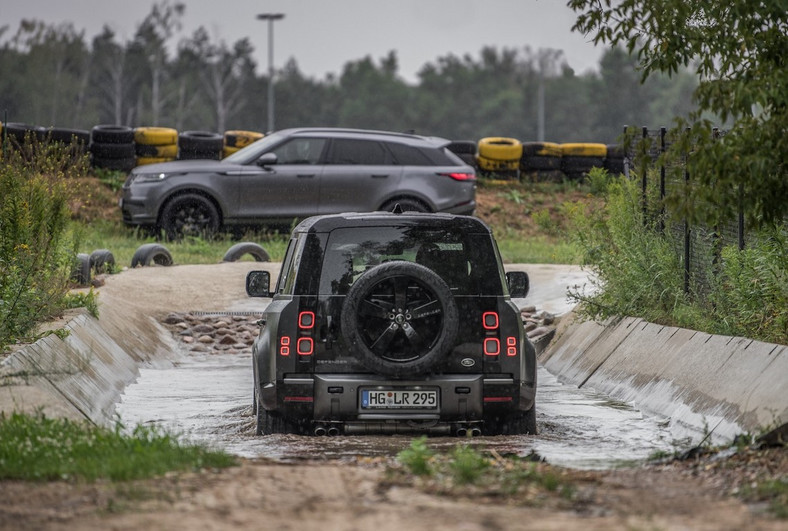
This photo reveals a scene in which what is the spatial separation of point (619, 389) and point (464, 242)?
3.73 meters

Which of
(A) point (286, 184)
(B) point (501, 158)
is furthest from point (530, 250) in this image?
(B) point (501, 158)

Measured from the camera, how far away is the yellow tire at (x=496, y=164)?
3438cm

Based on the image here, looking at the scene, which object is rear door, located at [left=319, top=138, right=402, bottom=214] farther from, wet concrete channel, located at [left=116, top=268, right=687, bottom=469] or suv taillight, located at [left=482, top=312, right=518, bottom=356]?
suv taillight, located at [left=482, top=312, right=518, bottom=356]

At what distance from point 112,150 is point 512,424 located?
74.1ft

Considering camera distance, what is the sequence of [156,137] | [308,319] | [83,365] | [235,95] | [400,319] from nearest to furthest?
1. [400,319]
2. [308,319]
3. [83,365]
4. [156,137]
5. [235,95]

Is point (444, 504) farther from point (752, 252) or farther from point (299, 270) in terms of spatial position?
point (752, 252)

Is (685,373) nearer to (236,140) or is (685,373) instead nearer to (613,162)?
(236,140)

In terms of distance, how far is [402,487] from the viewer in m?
6.88

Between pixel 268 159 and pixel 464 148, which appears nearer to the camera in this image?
pixel 268 159

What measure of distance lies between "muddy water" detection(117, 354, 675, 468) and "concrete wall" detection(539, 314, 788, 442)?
0.23m

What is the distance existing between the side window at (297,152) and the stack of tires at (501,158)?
991 centimetres

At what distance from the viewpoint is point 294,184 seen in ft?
81.9

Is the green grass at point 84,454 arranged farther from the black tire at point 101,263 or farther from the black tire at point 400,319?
the black tire at point 101,263

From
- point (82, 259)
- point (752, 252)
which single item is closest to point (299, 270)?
point (752, 252)
